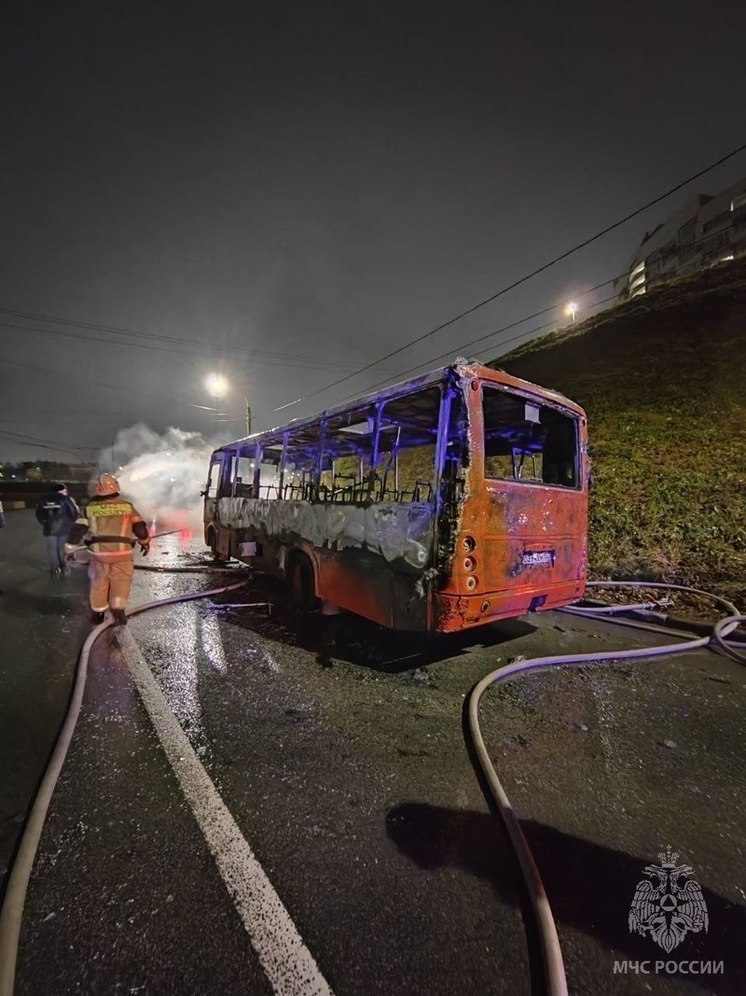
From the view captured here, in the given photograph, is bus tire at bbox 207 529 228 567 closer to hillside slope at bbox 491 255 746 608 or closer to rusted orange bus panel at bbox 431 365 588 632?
A: rusted orange bus panel at bbox 431 365 588 632

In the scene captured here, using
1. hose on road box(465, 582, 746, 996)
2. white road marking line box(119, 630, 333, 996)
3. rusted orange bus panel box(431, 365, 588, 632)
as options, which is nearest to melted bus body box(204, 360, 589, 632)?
rusted orange bus panel box(431, 365, 588, 632)

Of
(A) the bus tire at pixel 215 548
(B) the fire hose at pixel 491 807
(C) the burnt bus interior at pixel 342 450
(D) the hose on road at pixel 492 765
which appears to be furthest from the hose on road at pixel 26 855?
(A) the bus tire at pixel 215 548

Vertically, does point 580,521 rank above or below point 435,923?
above

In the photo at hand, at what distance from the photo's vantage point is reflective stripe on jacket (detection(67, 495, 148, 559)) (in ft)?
17.1

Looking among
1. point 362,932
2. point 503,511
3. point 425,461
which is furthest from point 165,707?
point 425,461

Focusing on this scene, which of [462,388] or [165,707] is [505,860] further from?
[462,388]

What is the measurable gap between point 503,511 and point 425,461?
13.8 meters

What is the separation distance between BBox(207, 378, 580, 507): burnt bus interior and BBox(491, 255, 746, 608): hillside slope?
143 inches

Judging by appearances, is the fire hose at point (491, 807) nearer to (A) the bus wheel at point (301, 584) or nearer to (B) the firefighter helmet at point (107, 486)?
(B) the firefighter helmet at point (107, 486)

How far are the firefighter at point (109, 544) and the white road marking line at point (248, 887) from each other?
2.97 meters

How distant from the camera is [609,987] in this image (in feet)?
4.78

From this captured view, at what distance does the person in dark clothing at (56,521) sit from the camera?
28.4ft

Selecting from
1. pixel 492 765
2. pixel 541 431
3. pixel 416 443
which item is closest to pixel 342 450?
pixel 416 443

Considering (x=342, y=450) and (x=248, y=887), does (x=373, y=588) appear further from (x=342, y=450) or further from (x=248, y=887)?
(x=342, y=450)
